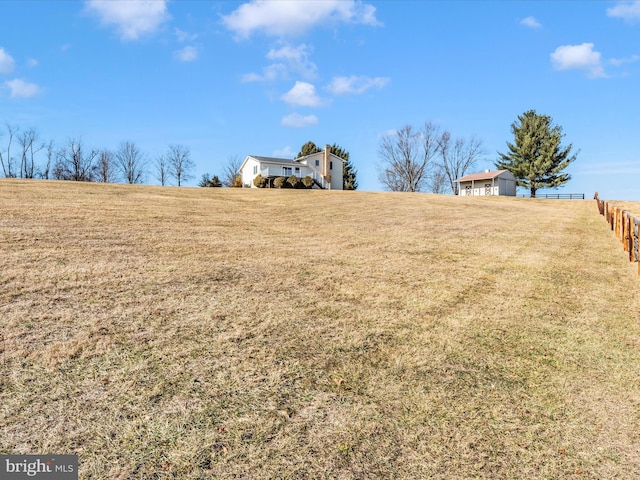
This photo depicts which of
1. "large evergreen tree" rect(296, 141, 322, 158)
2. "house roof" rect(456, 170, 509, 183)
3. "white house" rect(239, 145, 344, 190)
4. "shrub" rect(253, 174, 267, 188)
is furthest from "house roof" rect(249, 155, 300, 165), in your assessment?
"house roof" rect(456, 170, 509, 183)

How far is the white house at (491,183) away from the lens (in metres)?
51.2

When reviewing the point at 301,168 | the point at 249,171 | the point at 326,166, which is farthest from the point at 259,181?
the point at 326,166

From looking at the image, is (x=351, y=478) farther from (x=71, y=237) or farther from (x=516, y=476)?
(x=71, y=237)

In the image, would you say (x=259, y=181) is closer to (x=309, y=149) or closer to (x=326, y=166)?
(x=326, y=166)

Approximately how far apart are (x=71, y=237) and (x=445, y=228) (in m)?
11.0

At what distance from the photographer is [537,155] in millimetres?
51719

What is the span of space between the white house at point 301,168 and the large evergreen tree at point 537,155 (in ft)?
80.4

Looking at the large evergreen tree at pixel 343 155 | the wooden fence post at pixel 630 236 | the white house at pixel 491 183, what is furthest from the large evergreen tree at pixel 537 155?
the wooden fence post at pixel 630 236

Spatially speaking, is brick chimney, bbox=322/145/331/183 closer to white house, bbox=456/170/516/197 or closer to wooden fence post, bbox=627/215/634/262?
white house, bbox=456/170/516/197

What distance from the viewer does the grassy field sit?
2891 mm

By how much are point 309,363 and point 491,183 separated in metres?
53.7

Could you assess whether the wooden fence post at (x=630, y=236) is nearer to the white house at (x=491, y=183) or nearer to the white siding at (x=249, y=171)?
the white siding at (x=249, y=171)

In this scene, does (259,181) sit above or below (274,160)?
below

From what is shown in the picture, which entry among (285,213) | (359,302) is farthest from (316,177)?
(359,302)
